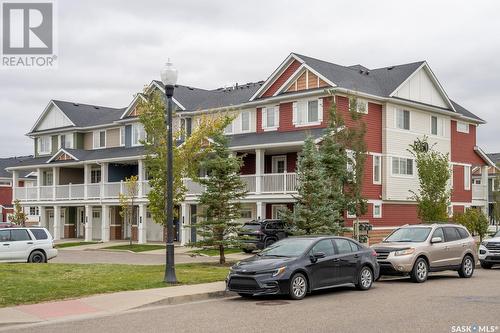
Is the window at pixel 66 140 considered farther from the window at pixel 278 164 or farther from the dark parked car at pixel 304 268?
the dark parked car at pixel 304 268

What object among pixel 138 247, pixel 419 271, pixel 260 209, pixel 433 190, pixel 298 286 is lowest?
pixel 138 247

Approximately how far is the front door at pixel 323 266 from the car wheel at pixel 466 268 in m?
5.87

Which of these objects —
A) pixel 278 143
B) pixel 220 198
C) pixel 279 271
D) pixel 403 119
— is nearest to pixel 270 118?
pixel 278 143

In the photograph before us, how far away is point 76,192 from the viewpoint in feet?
163

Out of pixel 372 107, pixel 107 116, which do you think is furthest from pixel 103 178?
pixel 372 107

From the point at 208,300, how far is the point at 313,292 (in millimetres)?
2805

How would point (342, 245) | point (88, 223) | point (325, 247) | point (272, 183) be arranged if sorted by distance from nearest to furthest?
1. point (325, 247)
2. point (342, 245)
3. point (272, 183)
4. point (88, 223)

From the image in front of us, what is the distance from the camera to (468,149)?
4769cm

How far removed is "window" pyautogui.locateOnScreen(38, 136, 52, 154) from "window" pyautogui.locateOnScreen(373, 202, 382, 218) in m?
29.4

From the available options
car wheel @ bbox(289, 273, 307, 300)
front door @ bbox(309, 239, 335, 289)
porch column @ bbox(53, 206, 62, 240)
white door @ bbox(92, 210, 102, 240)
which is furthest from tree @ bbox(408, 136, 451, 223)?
porch column @ bbox(53, 206, 62, 240)

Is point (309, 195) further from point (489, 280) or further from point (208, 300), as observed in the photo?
point (208, 300)

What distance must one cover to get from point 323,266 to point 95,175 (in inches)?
1531

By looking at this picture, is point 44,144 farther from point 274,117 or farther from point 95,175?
point 274,117

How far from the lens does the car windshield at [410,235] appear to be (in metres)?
20.4
